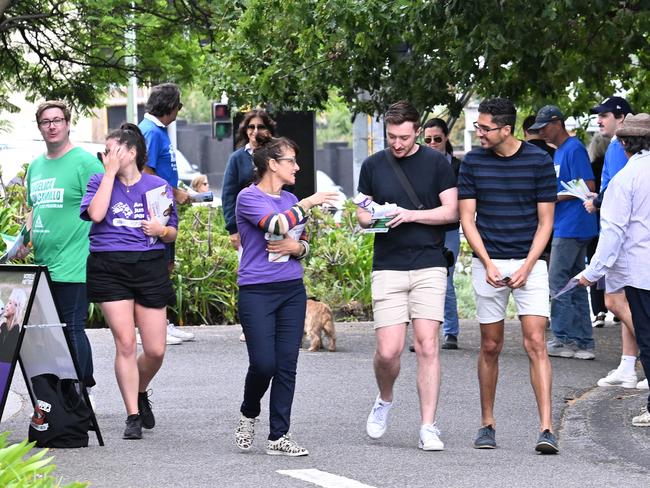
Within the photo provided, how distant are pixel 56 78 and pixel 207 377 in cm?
984

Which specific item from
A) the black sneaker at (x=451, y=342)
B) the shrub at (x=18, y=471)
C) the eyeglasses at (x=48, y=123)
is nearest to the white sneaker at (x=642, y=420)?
the black sneaker at (x=451, y=342)

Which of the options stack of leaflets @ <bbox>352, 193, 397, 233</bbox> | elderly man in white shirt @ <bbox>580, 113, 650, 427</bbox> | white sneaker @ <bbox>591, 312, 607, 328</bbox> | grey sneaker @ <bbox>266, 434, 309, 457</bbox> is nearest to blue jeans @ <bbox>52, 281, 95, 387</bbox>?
grey sneaker @ <bbox>266, 434, 309, 457</bbox>

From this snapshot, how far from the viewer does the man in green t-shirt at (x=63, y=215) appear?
8.66 m

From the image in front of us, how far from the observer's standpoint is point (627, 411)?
9570 mm

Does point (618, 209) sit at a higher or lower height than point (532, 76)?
lower

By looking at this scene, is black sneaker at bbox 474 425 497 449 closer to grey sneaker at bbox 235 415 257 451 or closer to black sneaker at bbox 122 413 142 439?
grey sneaker at bbox 235 415 257 451

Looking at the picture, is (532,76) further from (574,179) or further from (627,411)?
(627,411)

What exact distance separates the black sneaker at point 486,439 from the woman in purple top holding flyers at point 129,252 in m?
1.94

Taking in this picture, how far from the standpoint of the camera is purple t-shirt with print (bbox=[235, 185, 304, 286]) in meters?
7.90

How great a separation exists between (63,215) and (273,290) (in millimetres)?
1564

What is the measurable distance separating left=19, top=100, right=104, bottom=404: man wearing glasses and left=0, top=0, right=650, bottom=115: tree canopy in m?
1.73

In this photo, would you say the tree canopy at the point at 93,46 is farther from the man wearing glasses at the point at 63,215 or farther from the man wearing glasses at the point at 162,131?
the man wearing glasses at the point at 63,215

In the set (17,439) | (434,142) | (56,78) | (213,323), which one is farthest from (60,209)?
(56,78)

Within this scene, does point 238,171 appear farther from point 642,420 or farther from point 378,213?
point 642,420
